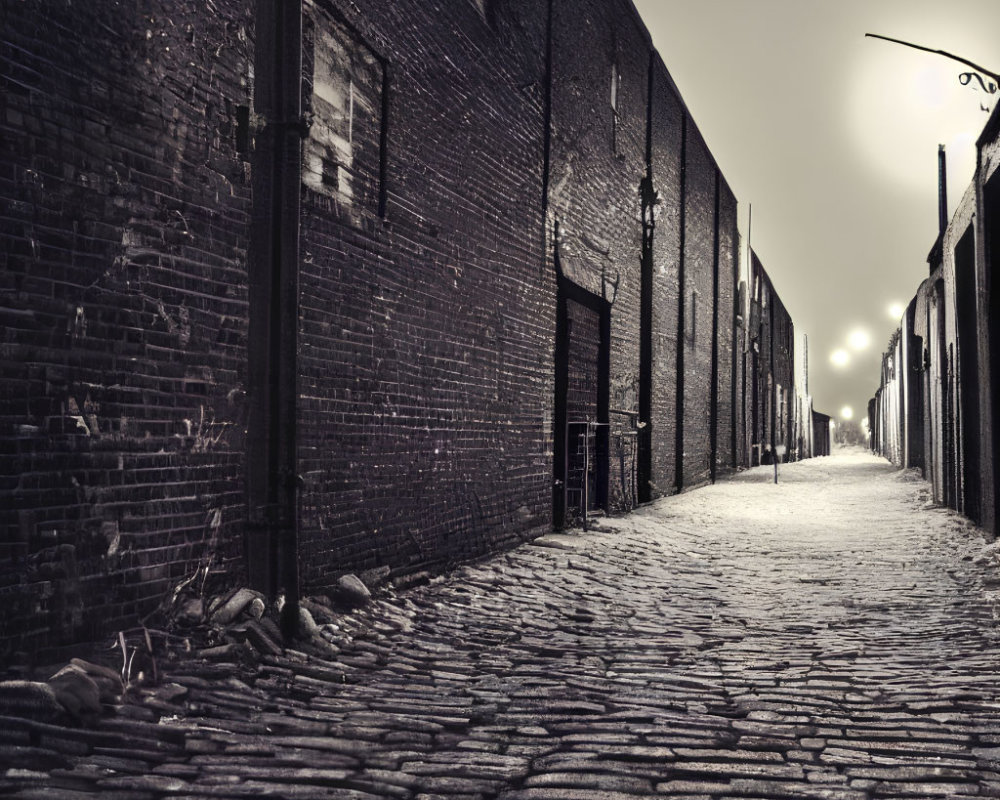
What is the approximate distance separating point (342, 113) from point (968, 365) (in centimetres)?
910

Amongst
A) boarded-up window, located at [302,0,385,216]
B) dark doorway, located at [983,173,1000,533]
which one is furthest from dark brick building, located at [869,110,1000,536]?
boarded-up window, located at [302,0,385,216]

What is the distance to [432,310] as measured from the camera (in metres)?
7.74

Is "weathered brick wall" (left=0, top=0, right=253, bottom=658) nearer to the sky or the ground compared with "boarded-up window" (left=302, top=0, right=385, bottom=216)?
nearer to the ground

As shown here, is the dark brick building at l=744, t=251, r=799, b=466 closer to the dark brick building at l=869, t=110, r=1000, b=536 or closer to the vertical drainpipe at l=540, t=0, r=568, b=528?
the dark brick building at l=869, t=110, r=1000, b=536

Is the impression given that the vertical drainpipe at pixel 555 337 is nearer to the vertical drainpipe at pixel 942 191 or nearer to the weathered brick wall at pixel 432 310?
the weathered brick wall at pixel 432 310

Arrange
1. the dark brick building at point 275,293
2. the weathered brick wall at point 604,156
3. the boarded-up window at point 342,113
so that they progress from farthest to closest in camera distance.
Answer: the weathered brick wall at point 604,156, the boarded-up window at point 342,113, the dark brick building at point 275,293

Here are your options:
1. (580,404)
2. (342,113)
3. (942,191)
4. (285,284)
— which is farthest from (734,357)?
(285,284)

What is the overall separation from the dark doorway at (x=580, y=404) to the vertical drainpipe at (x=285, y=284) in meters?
5.90

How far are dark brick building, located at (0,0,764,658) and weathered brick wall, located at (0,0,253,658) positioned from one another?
13 mm

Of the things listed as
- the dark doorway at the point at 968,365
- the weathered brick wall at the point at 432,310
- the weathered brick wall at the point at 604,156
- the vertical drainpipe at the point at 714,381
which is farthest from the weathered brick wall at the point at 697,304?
the weathered brick wall at the point at 432,310

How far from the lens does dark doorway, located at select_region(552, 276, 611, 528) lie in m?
11.3

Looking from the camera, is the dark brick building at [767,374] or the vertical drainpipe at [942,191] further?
the dark brick building at [767,374]

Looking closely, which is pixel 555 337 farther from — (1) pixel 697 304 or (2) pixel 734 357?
(2) pixel 734 357

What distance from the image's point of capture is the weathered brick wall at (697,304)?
1900 centimetres
